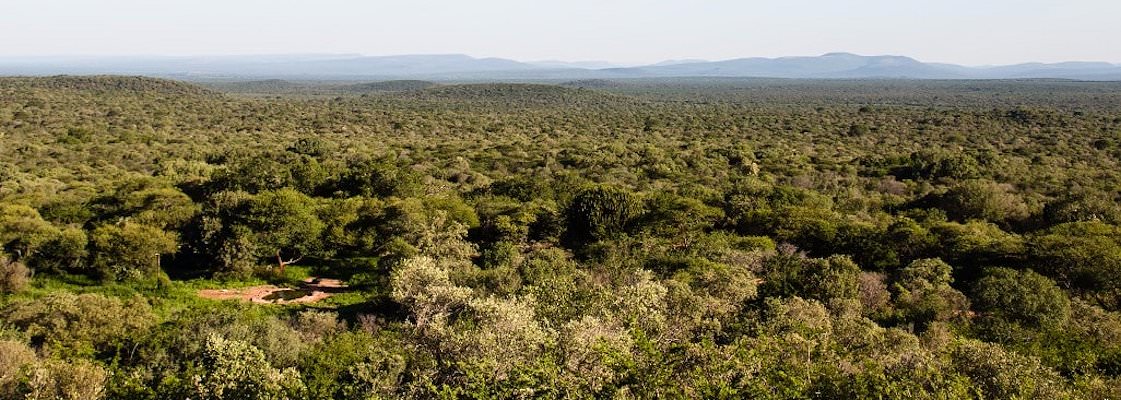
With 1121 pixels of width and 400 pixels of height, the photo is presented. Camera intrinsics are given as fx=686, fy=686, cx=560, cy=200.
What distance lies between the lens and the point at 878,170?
181 feet

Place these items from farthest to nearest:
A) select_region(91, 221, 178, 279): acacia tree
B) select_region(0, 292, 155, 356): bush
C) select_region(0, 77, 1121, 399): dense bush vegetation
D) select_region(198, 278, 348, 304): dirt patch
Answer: select_region(91, 221, 178, 279): acacia tree < select_region(198, 278, 348, 304): dirt patch < select_region(0, 292, 155, 356): bush < select_region(0, 77, 1121, 399): dense bush vegetation

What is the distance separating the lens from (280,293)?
85.7 ft

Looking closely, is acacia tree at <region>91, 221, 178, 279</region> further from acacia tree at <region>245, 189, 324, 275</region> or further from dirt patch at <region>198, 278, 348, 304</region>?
acacia tree at <region>245, 189, 324, 275</region>

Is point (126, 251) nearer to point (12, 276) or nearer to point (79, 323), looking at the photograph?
point (12, 276)

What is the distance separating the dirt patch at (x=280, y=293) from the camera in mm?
25266

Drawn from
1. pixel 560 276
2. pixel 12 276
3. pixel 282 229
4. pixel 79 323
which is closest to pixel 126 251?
pixel 12 276

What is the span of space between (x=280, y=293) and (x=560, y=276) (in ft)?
37.0

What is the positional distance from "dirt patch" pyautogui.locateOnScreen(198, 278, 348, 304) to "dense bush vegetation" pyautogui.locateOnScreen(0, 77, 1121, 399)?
80cm

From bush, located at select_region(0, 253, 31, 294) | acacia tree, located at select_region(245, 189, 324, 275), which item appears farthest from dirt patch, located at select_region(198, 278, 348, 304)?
bush, located at select_region(0, 253, 31, 294)

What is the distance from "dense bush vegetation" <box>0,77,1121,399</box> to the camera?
12445 mm

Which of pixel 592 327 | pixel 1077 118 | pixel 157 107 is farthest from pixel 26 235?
A: pixel 1077 118

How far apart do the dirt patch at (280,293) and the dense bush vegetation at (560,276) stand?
31.4 inches

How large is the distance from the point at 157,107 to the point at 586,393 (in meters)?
113

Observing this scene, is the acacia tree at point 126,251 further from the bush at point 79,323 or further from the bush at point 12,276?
the bush at point 79,323
